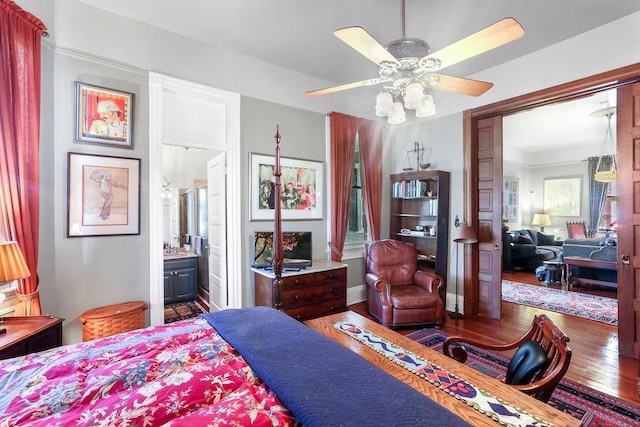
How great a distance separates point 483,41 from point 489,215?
273 centimetres

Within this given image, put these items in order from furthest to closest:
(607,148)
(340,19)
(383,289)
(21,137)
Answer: (607,148) → (383,289) → (340,19) → (21,137)

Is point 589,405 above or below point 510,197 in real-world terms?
below

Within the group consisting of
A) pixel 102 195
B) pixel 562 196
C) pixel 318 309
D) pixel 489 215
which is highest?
pixel 562 196

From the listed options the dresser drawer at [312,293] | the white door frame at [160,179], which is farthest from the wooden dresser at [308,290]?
the white door frame at [160,179]

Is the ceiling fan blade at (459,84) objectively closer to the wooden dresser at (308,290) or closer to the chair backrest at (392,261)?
the wooden dresser at (308,290)

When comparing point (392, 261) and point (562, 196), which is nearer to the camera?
point (392, 261)

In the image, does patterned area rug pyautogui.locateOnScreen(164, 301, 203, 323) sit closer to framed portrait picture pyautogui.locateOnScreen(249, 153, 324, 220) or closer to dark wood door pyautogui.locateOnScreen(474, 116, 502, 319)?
framed portrait picture pyautogui.locateOnScreen(249, 153, 324, 220)

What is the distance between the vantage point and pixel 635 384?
2.34 meters

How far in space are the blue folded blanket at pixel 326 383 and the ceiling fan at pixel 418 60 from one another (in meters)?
1.65

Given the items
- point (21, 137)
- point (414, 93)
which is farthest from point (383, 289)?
point (21, 137)

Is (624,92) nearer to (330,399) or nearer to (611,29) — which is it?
(611,29)

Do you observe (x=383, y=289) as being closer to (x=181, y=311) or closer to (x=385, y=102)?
(x=385, y=102)

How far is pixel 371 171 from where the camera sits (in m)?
4.52

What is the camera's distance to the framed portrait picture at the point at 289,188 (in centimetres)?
352
